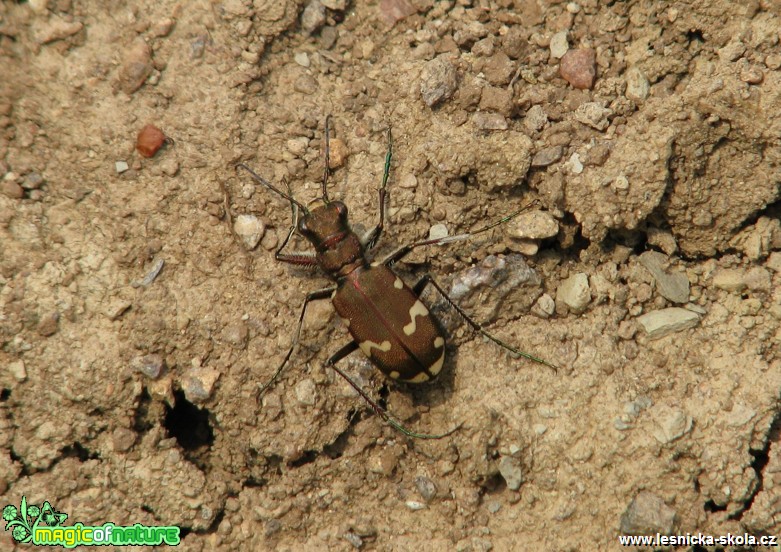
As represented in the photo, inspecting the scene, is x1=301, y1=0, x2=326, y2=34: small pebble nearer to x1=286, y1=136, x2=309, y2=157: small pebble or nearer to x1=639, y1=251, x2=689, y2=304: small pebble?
x1=286, y1=136, x2=309, y2=157: small pebble

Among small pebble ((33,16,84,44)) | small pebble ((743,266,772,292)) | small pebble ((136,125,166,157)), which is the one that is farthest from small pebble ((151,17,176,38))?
small pebble ((743,266,772,292))

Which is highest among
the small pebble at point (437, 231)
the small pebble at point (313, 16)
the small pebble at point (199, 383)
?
the small pebble at point (313, 16)

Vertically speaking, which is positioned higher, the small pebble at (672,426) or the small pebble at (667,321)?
the small pebble at (667,321)

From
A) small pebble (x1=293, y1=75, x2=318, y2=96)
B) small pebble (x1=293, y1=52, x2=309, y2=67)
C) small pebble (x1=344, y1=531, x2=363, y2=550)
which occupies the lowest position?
small pebble (x1=344, y1=531, x2=363, y2=550)

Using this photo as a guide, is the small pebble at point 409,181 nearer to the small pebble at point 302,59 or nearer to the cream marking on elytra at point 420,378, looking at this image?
the small pebble at point 302,59

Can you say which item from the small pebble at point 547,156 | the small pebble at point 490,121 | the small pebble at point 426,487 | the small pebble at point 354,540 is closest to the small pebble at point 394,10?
the small pebble at point 490,121

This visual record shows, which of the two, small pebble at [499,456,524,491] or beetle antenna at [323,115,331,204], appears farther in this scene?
beetle antenna at [323,115,331,204]

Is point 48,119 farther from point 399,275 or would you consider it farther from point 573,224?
point 573,224

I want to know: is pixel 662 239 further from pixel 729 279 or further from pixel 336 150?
pixel 336 150
